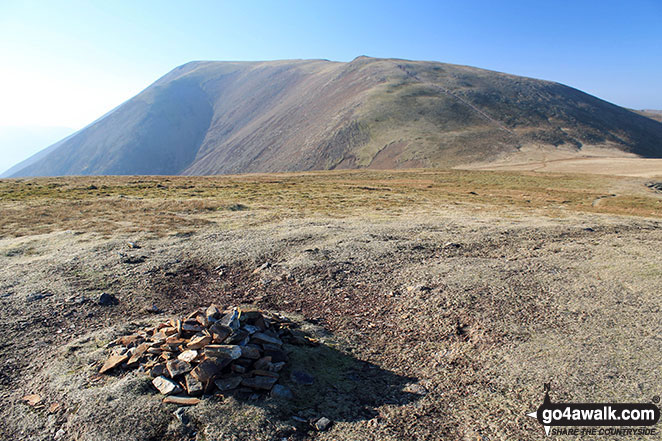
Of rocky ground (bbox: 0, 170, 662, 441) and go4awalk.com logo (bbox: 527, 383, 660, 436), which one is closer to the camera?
go4awalk.com logo (bbox: 527, 383, 660, 436)

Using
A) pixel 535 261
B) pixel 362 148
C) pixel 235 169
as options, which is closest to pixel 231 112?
pixel 235 169

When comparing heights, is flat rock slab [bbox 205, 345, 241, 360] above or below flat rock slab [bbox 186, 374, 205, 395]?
above

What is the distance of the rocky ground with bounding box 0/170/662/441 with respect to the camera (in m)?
5.85

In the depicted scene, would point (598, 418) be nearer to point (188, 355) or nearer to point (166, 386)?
point (188, 355)

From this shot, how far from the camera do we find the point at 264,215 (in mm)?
22016

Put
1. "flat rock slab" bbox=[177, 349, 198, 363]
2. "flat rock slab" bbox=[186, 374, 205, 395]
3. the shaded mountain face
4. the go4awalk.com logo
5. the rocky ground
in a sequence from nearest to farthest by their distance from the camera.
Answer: the go4awalk.com logo
the rocky ground
"flat rock slab" bbox=[186, 374, 205, 395]
"flat rock slab" bbox=[177, 349, 198, 363]
the shaded mountain face

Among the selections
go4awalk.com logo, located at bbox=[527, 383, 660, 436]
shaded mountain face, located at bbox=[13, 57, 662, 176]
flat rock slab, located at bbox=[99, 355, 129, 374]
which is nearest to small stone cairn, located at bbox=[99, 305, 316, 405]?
flat rock slab, located at bbox=[99, 355, 129, 374]

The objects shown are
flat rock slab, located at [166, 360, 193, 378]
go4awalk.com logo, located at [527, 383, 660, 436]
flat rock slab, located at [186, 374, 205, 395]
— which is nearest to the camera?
go4awalk.com logo, located at [527, 383, 660, 436]

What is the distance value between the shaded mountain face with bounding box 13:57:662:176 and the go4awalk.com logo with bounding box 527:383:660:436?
8457 cm

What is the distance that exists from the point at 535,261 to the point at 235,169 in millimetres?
126217

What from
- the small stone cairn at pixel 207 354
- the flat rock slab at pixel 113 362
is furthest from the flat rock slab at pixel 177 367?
the flat rock slab at pixel 113 362

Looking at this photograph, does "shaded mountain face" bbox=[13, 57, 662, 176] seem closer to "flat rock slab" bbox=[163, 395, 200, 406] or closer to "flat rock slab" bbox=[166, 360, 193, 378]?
"flat rock slab" bbox=[166, 360, 193, 378]

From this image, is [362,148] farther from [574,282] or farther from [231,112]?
[231,112]

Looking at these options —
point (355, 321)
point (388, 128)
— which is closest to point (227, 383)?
point (355, 321)
